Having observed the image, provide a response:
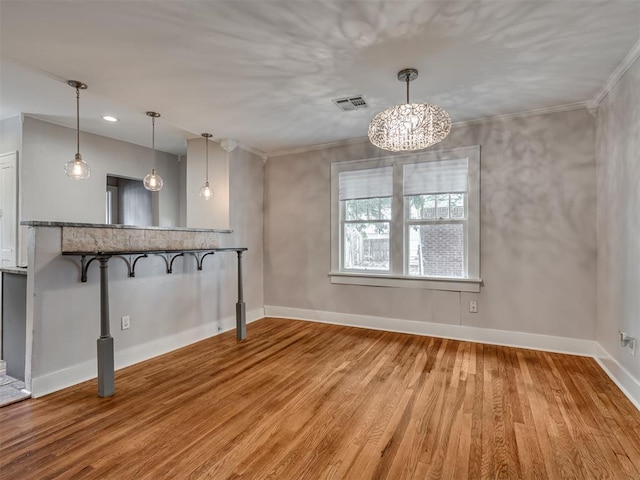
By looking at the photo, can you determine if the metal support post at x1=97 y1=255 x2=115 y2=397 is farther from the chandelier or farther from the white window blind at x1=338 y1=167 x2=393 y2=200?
the white window blind at x1=338 y1=167 x2=393 y2=200

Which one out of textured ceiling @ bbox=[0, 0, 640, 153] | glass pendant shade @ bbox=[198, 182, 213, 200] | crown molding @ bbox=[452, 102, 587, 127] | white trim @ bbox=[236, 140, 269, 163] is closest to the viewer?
textured ceiling @ bbox=[0, 0, 640, 153]

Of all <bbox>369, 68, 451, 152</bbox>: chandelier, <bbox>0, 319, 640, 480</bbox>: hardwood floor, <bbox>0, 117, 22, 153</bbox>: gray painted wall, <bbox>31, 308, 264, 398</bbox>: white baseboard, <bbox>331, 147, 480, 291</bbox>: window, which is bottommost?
<bbox>0, 319, 640, 480</bbox>: hardwood floor

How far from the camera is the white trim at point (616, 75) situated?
228 cm

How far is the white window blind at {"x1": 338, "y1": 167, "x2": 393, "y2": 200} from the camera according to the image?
421 cm

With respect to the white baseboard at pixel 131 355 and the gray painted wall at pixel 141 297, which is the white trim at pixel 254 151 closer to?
the gray painted wall at pixel 141 297

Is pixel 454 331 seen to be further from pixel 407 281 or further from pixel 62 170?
pixel 62 170

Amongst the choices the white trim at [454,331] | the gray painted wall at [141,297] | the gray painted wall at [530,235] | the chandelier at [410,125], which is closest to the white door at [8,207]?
the gray painted wall at [141,297]

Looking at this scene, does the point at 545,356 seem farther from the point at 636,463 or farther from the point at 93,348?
the point at 93,348

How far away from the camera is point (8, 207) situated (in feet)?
12.3

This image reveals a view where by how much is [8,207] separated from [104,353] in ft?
8.77

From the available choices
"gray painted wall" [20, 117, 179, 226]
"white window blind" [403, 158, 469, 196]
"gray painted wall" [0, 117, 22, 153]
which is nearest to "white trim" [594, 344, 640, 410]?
"white window blind" [403, 158, 469, 196]

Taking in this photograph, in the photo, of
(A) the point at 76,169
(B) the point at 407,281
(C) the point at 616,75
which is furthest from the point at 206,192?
(C) the point at 616,75

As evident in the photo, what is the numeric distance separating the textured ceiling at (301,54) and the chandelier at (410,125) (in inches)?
15.5

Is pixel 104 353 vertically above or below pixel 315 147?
below
